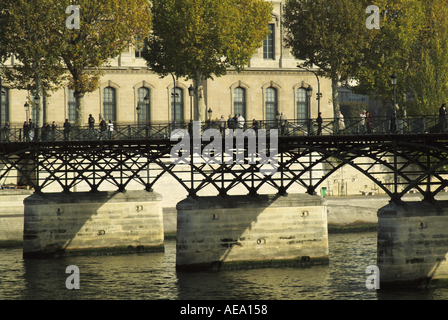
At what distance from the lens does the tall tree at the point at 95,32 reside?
53.9 meters

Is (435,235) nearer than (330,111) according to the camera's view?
Yes

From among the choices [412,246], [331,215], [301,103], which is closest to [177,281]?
[412,246]

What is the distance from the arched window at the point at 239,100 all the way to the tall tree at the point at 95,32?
20.4 m

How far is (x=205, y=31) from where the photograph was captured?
188 feet

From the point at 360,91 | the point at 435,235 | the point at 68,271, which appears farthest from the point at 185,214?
the point at 360,91

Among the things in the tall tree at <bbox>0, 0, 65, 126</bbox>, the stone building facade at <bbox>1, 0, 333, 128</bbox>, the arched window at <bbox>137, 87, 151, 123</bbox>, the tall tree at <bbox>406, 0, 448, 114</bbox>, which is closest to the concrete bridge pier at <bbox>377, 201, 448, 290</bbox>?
the tall tree at <bbox>0, 0, 65, 126</bbox>

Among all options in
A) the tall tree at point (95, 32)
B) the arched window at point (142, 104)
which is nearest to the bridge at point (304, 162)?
the tall tree at point (95, 32)

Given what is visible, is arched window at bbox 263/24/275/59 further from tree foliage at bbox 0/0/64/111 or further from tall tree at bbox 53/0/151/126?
tree foliage at bbox 0/0/64/111

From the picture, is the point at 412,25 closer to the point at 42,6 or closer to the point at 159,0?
the point at 159,0

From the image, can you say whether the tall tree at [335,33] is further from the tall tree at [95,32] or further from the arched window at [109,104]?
the arched window at [109,104]

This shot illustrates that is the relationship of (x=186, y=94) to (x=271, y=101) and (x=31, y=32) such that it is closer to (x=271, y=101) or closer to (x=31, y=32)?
(x=271, y=101)

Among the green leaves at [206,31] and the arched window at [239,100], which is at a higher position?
the green leaves at [206,31]

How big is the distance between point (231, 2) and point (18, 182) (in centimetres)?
2189

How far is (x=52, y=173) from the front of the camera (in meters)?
45.2
